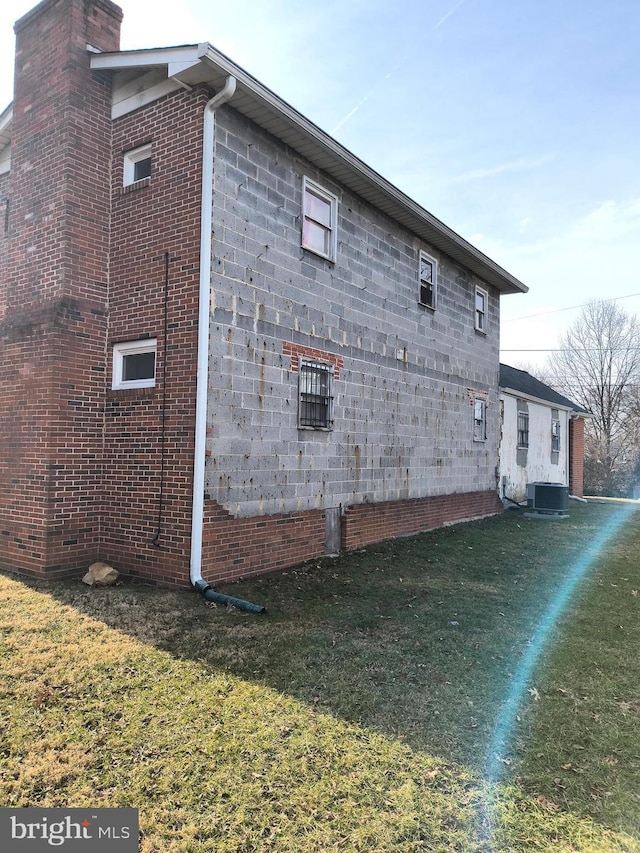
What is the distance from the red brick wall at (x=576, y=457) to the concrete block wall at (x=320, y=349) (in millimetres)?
11151

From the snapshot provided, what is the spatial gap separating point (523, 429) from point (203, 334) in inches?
534

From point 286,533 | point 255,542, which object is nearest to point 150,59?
point 255,542

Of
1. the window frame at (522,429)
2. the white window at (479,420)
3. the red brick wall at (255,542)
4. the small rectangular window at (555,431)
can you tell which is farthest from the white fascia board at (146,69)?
the small rectangular window at (555,431)

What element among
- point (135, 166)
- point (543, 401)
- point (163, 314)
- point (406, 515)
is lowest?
point (406, 515)

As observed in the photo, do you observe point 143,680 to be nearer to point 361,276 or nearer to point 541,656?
point 541,656

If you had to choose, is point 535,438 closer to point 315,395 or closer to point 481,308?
point 481,308

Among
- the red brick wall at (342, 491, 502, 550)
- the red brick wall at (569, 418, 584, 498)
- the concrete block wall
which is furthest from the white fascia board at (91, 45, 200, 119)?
the red brick wall at (569, 418, 584, 498)

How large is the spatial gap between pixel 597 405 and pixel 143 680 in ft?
→ 124

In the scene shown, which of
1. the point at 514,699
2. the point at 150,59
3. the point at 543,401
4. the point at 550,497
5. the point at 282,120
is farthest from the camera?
the point at 543,401

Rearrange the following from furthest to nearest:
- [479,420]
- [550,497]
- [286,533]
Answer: [550,497] < [479,420] < [286,533]

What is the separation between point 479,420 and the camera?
46.4 ft

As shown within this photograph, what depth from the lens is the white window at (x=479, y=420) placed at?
1391cm

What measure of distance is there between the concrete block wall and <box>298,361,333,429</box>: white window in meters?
0.18

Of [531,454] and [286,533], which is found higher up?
[531,454]
